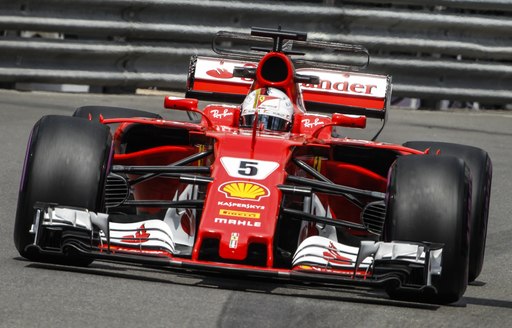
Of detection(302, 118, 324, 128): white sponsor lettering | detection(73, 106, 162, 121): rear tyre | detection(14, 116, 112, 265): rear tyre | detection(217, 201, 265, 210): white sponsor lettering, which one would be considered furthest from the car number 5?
detection(73, 106, 162, 121): rear tyre

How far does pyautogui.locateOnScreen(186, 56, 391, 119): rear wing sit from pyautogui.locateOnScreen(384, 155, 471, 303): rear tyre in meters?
2.97

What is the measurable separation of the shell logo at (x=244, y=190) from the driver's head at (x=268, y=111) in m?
0.95

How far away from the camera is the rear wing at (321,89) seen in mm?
9547

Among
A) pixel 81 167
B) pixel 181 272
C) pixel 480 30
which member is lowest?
pixel 181 272

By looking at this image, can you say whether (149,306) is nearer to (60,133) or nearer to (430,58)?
(60,133)

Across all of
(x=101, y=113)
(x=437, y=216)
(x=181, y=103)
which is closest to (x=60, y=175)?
(x=181, y=103)

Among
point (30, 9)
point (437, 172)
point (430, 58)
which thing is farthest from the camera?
point (430, 58)

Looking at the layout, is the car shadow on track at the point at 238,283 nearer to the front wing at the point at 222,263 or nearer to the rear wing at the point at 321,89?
the front wing at the point at 222,263

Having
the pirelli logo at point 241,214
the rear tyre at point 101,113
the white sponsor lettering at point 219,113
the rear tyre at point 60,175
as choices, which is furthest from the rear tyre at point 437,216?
the rear tyre at point 101,113

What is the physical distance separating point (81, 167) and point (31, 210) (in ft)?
1.07

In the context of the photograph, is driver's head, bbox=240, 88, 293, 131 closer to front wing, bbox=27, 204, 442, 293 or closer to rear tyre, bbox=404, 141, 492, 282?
rear tyre, bbox=404, 141, 492, 282

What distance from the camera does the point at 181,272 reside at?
6941 millimetres

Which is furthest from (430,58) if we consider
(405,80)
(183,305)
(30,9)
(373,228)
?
(183,305)

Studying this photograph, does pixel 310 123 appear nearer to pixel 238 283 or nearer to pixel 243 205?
pixel 243 205
